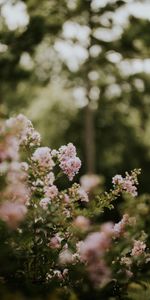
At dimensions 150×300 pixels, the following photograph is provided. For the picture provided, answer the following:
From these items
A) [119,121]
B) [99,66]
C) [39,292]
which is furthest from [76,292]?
[119,121]

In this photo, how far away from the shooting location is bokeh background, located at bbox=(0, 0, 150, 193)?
17453mm

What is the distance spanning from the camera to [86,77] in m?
23.0

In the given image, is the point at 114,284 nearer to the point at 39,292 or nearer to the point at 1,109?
the point at 39,292

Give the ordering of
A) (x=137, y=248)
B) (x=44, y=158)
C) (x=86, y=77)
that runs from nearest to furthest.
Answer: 1. (x=44, y=158)
2. (x=137, y=248)
3. (x=86, y=77)

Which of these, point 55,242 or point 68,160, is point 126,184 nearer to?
point 68,160

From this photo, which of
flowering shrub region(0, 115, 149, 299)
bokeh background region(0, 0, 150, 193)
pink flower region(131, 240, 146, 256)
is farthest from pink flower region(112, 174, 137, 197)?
bokeh background region(0, 0, 150, 193)

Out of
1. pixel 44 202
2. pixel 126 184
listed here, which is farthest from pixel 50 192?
pixel 126 184

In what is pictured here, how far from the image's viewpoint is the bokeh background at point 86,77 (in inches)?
687

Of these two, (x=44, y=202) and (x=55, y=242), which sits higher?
(x=44, y=202)

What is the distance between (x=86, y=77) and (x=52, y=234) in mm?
18900

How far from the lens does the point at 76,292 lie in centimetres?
365

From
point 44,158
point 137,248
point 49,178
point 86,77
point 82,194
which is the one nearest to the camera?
point 44,158

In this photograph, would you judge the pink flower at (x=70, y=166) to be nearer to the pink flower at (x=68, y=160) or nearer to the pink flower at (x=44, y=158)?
the pink flower at (x=68, y=160)

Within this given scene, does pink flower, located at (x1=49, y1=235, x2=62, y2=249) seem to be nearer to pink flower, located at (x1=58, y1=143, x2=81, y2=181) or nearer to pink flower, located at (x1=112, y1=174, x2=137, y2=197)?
pink flower, located at (x1=58, y1=143, x2=81, y2=181)
